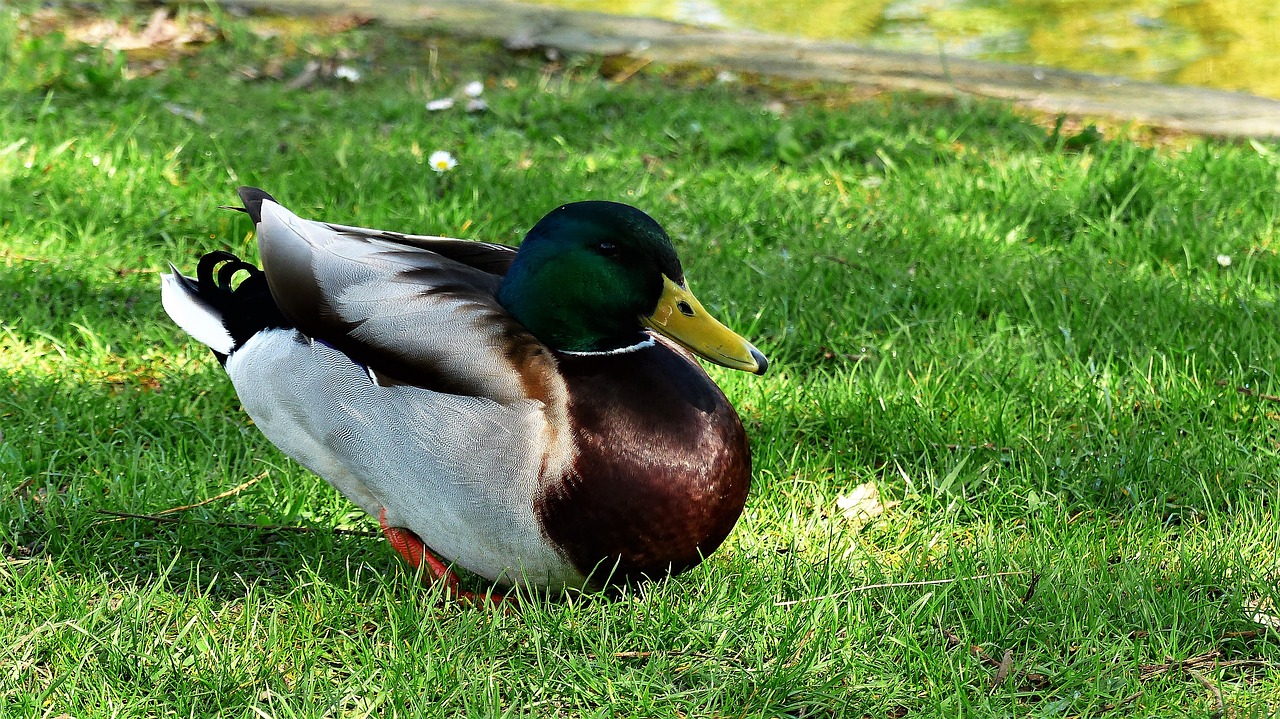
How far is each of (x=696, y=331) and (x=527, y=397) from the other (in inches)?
13.2

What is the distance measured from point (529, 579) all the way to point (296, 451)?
0.55 meters

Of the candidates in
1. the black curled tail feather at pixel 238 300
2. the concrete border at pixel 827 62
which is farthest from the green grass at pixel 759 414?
the black curled tail feather at pixel 238 300

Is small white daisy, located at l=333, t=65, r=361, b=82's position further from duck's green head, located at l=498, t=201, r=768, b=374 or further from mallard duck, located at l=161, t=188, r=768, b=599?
duck's green head, located at l=498, t=201, r=768, b=374

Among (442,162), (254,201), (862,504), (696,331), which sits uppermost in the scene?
(254,201)

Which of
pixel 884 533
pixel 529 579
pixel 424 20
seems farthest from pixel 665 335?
pixel 424 20

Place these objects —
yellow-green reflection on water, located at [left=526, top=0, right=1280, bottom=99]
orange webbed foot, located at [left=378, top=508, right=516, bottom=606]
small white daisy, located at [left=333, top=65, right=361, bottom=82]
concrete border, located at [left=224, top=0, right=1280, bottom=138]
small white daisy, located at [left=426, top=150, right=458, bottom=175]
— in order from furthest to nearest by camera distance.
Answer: yellow-green reflection on water, located at [left=526, top=0, right=1280, bottom=99], small white daisy, located at [left=333, top=65, right=361, bottom=82], concrete border, located at [left=224, top=0, right=1280, bottom=138], small white daisy, located at [left=426, top=150, right=458, bottom=175], orange webbed foot, located at [left=378, top=508, right=516, bottom=606]

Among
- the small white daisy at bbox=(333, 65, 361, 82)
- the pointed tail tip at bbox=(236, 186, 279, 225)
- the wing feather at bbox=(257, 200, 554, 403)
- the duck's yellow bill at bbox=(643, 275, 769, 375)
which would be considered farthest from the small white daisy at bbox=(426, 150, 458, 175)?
the duck's yellow bill at bbox=(643, 275, 769, 375)

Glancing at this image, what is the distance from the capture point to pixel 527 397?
7.55 feet

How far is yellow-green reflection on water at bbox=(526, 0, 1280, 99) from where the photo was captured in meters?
6.65

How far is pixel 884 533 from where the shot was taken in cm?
276

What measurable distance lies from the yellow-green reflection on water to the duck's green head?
4886 millimetres

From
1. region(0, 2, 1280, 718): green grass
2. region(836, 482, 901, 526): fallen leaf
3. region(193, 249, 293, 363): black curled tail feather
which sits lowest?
region(836, 482, 901, 526): fallen leaf

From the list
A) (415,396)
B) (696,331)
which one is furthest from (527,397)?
(696,331)

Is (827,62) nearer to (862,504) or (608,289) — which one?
(862,504)
